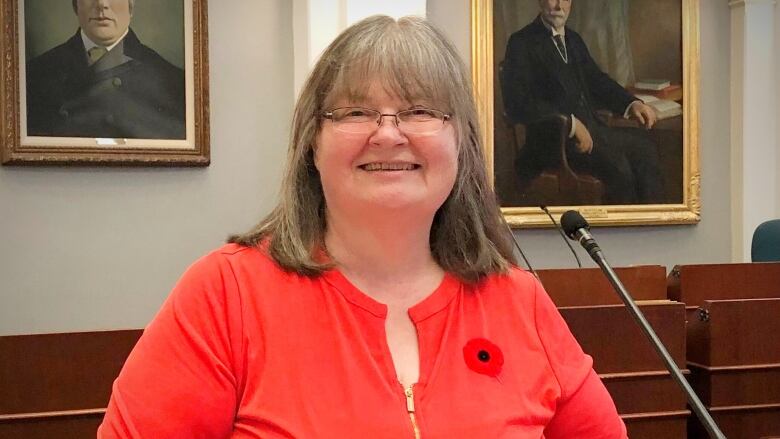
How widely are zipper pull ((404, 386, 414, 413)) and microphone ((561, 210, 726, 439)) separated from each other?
1.79ft

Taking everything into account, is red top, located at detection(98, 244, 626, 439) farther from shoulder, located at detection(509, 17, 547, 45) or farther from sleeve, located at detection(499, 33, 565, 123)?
shoulder, located at detection(509, 17, 547, 45)

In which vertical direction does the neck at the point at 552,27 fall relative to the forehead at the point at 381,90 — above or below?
above

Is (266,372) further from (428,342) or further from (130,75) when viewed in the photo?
(130,75)

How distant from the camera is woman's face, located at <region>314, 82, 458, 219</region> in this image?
51.0 inches

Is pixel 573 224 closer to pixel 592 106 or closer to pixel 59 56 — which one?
pixel 59 56

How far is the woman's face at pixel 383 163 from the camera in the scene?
1.30 meters

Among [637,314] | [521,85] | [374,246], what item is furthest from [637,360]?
[521,85]

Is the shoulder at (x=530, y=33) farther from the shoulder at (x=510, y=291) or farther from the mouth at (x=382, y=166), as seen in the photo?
the mouth at (x=382, y=166)

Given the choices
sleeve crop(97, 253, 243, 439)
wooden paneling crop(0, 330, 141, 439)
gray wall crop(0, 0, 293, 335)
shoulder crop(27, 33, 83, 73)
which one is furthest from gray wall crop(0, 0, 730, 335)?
sleeve crop(97, 253, 243, 439)

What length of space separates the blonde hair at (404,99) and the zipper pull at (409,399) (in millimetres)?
258

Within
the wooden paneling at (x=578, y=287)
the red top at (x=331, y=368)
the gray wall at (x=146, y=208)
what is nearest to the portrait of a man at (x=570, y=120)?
the gray wall at (x=146, y=208)

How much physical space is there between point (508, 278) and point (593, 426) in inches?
12.4

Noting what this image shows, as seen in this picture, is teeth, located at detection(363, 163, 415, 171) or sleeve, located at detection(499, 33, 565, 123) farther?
sleeve, located at detection(499, 33, 565, 123)

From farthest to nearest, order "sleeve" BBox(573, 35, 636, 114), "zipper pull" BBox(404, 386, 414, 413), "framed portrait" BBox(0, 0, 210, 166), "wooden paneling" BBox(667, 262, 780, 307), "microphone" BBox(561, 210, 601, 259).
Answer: "sleeve" BBox(573, 35, 636, 114)
"framed portrait" BBox(0, 0, 210, 166)
"wooden paneling" BBox(667, 262, 780, 307)
"microphone" BBox(561, 210, 601, 259)
"zipper pull" BBox(404, 386, 414, 413)
